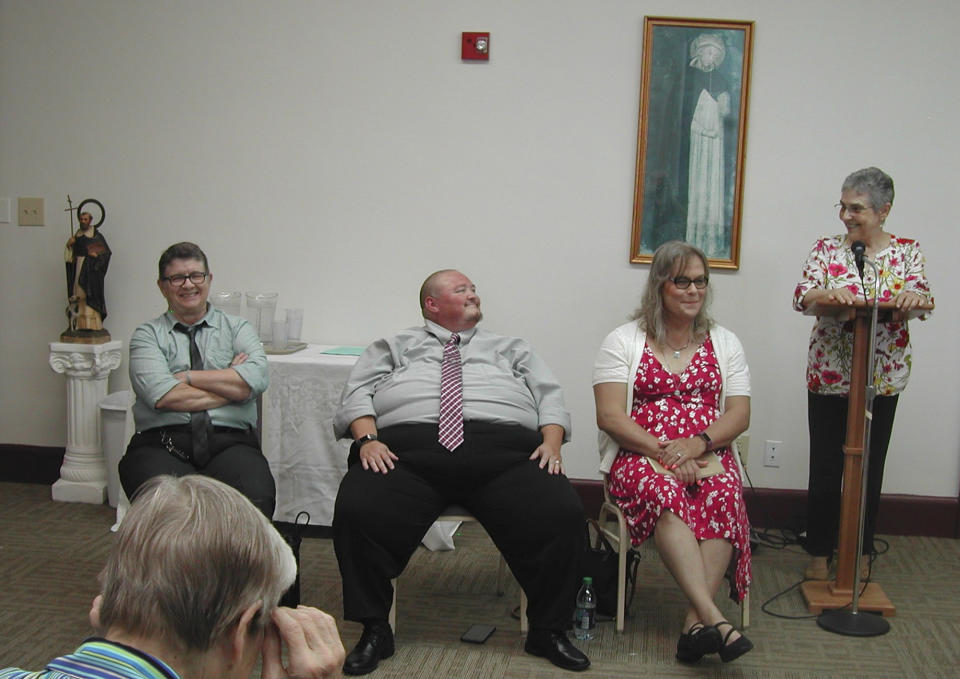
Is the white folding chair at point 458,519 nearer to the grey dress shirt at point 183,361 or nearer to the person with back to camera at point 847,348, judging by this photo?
the grey dress shirt at point 183,361

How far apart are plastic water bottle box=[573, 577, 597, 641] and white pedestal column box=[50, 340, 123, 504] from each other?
7.34 ft

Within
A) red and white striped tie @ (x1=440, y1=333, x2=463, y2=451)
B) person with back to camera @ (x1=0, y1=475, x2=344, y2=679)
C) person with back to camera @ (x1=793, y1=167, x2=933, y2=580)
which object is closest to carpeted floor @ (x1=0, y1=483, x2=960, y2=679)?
person with back to camera @ (x1=793, y1=167, x2=933, y2=580)

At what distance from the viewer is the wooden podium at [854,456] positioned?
9.64 feet

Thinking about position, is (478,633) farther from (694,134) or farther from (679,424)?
(694,134)

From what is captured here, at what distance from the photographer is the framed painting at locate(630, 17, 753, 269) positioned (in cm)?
373

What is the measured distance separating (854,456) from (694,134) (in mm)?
1461

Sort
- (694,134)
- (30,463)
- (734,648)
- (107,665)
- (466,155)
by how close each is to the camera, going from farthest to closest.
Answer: (30,463)
(466,155)
(694,134)
(734,648)
(107,665)

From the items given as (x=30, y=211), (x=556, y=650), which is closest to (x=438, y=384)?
(x=556, y=650)

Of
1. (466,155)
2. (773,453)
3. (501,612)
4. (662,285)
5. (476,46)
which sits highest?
(476,46)

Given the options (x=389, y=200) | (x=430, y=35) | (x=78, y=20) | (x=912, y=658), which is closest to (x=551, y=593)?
(x=912, y=658)

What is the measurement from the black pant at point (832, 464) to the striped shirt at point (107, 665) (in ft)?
9.23

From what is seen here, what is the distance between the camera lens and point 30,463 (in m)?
4.28

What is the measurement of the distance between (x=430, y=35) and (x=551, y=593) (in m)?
2.31

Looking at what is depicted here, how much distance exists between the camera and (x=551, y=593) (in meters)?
2.73
